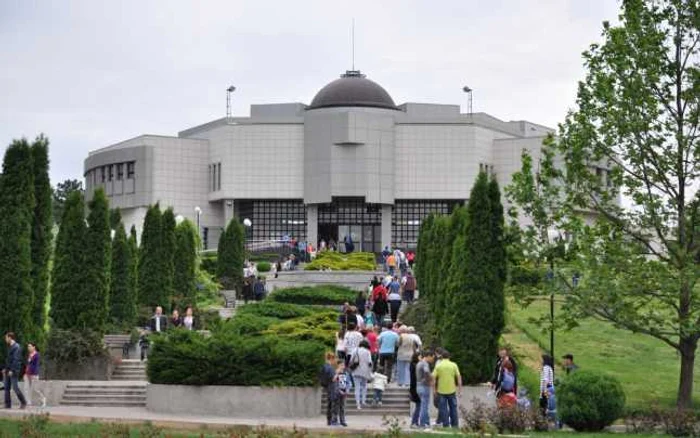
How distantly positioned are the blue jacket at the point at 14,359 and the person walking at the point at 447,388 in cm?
828

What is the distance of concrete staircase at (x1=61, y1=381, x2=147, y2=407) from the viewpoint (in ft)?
76.5

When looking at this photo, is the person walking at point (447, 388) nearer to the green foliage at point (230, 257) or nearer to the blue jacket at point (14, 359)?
the blue jacket at point (14, 359)

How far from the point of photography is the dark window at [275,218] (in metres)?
77.8

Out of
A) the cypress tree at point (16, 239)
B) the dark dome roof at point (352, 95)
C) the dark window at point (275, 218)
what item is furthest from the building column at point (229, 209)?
the cypress tree at point (16, 239)

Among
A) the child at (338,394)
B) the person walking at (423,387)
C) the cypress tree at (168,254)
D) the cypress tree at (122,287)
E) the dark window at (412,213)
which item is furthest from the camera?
the dark window at (412,213)

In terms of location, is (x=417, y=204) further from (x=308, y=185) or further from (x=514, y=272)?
(x=514, y=272)

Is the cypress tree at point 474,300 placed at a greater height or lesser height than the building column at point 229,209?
lesser

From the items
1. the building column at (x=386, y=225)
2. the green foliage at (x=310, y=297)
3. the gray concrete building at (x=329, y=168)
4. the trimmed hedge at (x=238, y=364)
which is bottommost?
the trimmed hedge at (x=238, y=364)

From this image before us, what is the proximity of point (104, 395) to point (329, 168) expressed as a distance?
51.8 meters

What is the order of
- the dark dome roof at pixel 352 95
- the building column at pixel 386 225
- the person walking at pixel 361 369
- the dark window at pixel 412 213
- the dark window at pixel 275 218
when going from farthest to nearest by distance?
1. the dark dome roof at pixel 352 95
2. the dark window at pixel 275 218
3. the dark window at pixel 412 213
4. the building column at pixel 386 225
5. the person walking at pixel 361 369

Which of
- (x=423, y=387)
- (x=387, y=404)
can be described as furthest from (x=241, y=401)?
(x=423, y=387)

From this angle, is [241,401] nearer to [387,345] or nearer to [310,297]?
[387,345]

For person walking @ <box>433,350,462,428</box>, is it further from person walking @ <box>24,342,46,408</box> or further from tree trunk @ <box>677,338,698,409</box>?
person walking @ <box>24,342,46,408</box>

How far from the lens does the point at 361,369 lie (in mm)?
22266
